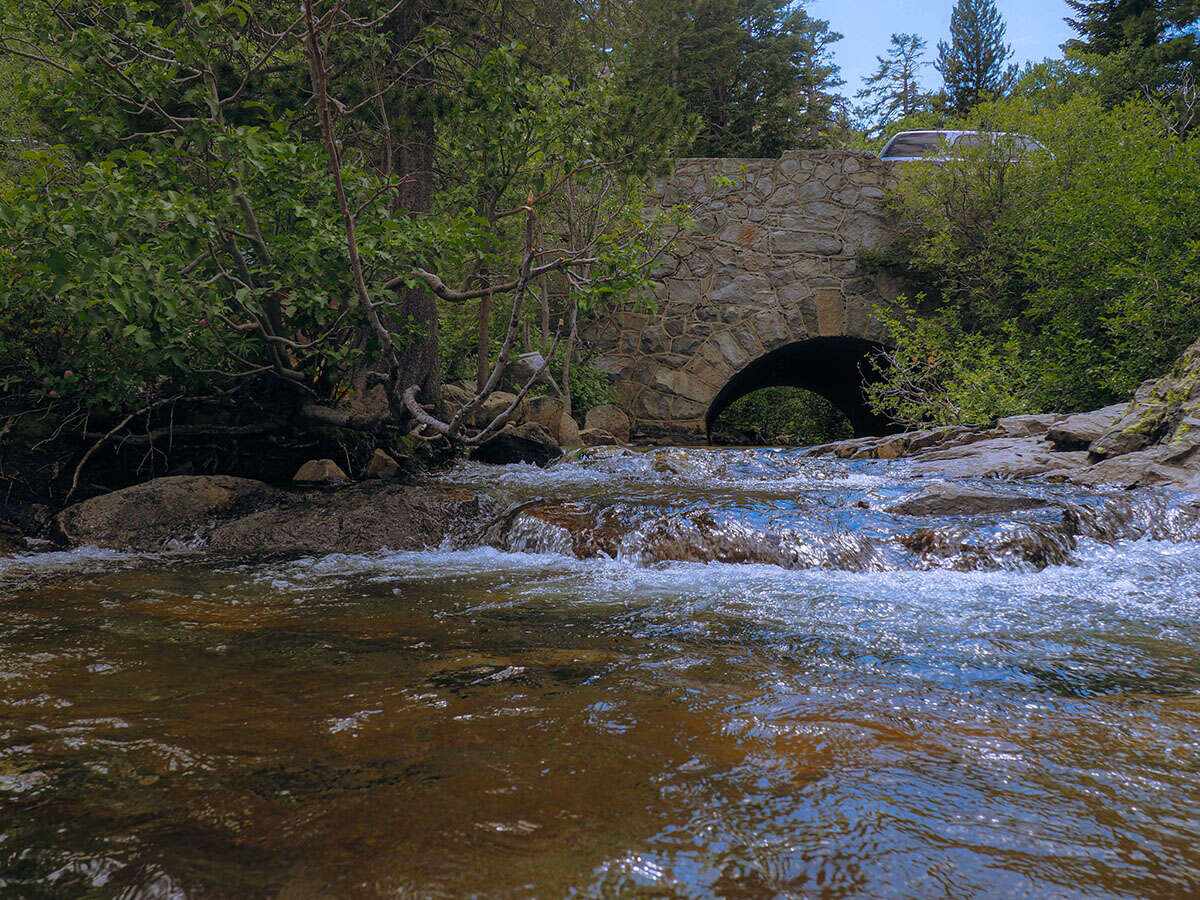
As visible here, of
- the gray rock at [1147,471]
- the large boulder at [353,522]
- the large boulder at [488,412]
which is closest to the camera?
the large boulder at [353,522]

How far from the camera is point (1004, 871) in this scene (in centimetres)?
115

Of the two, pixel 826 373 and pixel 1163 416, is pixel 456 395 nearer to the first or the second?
pixel 1163 416

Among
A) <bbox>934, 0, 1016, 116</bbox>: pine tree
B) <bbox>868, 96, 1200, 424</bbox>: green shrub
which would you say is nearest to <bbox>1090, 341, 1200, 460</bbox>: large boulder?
<bbox>868, 96, 1200, 424</bbox>: green shrub

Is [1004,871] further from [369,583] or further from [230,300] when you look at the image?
[230,300]

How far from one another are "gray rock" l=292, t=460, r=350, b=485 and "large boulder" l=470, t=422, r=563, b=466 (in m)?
1.84

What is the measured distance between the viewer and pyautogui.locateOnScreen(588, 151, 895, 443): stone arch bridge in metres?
11.4

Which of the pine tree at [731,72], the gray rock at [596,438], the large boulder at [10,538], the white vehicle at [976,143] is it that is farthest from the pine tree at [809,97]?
the large boulder at [10,538]

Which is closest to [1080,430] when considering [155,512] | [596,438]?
A: [596,438]

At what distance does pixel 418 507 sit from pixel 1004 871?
14.9 ft

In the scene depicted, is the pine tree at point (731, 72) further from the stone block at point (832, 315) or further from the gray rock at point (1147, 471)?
the gray rock at point (1147, 471)

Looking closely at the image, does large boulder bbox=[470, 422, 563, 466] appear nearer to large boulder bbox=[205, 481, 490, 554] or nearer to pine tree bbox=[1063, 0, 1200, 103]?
large boulder bbox=[205, 481, 490, 554]

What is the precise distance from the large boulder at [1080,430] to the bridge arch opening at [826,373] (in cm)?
429

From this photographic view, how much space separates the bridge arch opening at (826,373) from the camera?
11.9 metres

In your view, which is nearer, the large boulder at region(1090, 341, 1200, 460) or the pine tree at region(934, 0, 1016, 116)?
the large boulder at region(1090, 341, 1200, 460)
